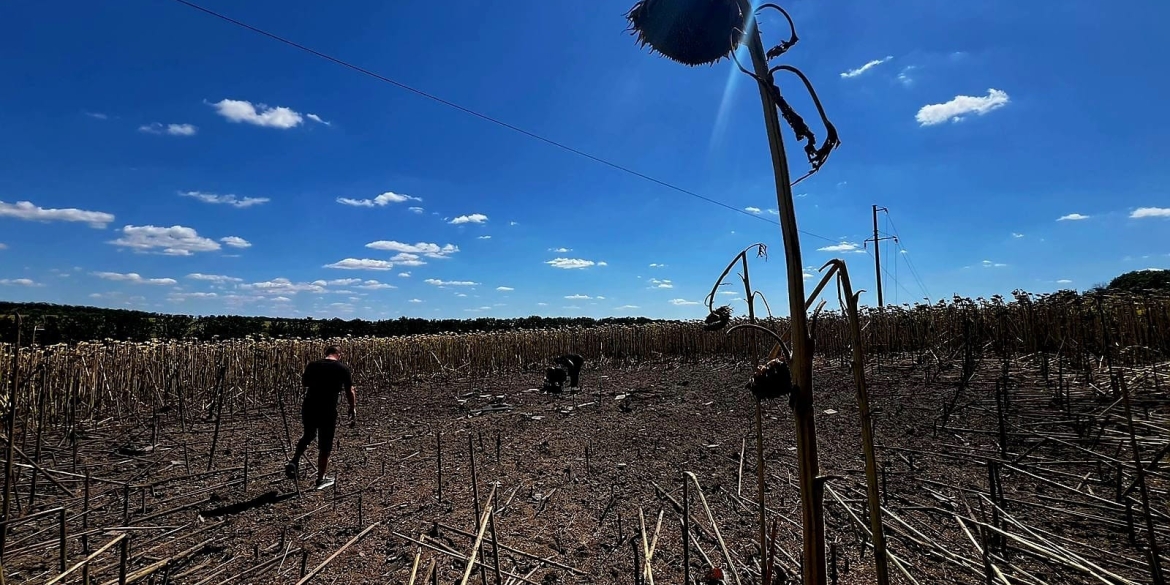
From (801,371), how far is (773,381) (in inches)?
4.0

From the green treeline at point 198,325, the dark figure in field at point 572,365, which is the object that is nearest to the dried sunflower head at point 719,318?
the dark figure in field at point 572,365

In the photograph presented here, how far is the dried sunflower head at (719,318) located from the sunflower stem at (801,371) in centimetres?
33

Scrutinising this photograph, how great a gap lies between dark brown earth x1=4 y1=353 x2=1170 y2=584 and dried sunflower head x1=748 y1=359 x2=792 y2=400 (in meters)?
2.44

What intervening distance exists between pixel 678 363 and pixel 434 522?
50.5 feet

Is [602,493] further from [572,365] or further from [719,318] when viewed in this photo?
[572,365]

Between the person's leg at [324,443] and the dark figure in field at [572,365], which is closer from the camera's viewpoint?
the person's leg at [324,443]

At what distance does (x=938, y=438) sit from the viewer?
5832 millimetres

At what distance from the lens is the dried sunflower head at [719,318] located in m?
1.08

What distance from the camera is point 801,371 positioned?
0.74 meters

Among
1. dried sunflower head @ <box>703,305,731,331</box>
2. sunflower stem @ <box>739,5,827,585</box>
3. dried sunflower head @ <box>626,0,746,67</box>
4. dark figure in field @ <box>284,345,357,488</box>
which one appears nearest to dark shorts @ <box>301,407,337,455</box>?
dark figure in field @ <box>284,345,357,488</box>

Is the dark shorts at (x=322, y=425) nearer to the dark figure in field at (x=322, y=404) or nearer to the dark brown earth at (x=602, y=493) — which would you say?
the dark figure in field at (x=322, y=404)

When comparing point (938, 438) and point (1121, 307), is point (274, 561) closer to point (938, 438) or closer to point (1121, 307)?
point (938, 438)

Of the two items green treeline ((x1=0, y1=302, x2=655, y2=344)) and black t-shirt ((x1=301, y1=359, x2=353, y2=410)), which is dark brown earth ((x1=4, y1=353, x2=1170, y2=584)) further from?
green treeline ((x1=0, y1=302, x2=655, y2=344))

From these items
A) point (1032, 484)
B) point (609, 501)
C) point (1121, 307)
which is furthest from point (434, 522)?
point (1121, 307)
